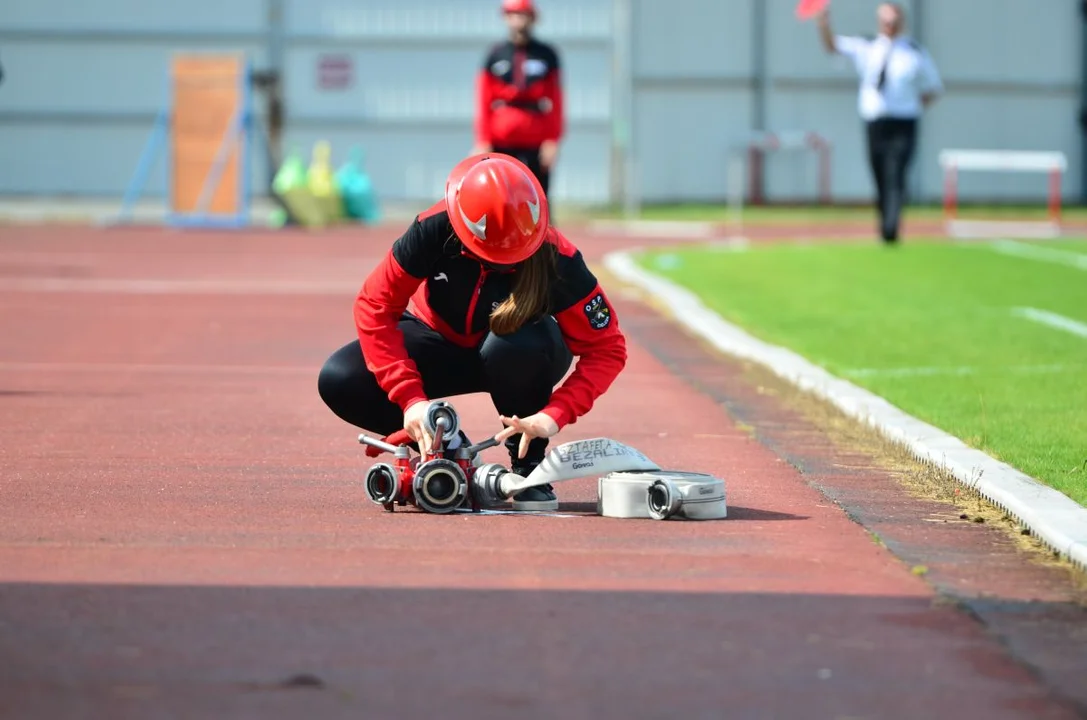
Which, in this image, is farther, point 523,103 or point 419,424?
point 523,103

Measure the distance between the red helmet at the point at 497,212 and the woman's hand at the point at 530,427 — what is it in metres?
0.54

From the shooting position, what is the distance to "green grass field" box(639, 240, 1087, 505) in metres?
8.82

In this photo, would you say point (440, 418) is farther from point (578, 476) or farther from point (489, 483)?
point (578, 476)

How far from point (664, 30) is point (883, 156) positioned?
17531 millimetres

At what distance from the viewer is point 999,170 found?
1475 inches

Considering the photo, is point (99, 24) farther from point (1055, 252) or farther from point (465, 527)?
point (465, 527)

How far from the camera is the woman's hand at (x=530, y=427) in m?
6.84

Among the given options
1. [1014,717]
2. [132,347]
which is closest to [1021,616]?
[1014,717]

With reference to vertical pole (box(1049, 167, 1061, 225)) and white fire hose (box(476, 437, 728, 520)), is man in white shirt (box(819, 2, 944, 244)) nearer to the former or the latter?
vertical pole (box(1049, 167, 1061, 225))

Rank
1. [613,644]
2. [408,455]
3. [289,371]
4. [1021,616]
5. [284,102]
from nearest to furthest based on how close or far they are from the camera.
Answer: [613,644] → [1021,616] → [408,455] → [289,371] → [284,102]

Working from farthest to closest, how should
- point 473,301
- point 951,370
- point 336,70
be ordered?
point 336,70, point 951,370, point 473,301

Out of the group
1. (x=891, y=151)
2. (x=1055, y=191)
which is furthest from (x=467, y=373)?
(x=1055, y=191)

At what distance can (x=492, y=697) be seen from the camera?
4.38m

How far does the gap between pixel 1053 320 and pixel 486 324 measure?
769 centimetres
